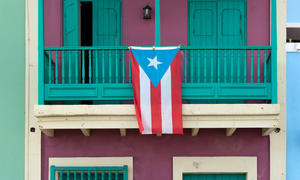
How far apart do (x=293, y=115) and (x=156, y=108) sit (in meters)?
2.85

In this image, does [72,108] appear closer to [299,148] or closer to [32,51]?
[32,51]

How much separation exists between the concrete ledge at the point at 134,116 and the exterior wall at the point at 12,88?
3.36 ft

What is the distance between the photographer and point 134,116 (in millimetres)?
5383

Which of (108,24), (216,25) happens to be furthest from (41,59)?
(216,25)

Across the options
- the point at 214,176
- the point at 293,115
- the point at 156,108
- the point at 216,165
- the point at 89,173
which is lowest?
the point at 214,176

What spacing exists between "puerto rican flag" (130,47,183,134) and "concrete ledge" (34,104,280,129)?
0.19 m

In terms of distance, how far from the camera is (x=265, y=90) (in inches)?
217

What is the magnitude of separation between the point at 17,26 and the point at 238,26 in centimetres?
435

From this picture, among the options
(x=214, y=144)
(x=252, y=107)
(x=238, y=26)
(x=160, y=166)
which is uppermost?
(x=238, y=26)

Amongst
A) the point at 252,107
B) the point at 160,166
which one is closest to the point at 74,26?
the point at 160,166

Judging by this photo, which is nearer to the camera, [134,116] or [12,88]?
[134,116]

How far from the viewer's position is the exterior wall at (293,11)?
6.29 metres

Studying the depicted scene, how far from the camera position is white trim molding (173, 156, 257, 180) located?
601 centimetres

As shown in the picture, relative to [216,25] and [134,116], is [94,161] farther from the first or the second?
[216,25]
